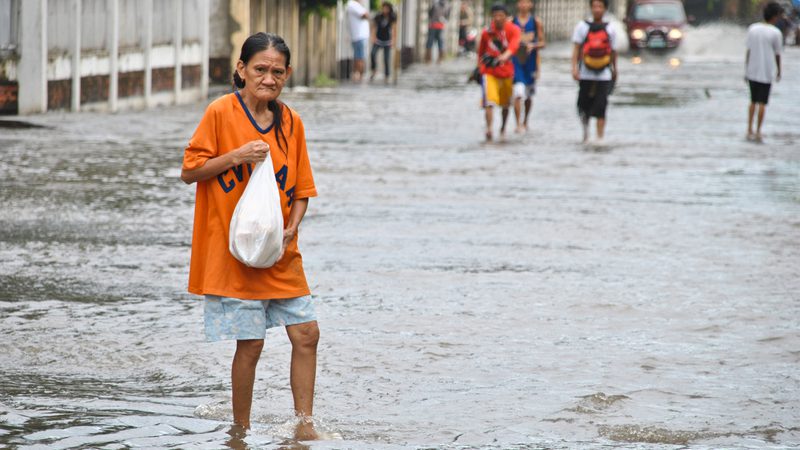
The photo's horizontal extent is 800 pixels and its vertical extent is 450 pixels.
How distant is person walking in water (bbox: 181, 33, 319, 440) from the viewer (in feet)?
18.9

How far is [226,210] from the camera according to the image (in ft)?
18.9

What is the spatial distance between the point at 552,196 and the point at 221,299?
831 cm

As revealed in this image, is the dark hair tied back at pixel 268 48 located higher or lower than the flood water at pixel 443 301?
higher

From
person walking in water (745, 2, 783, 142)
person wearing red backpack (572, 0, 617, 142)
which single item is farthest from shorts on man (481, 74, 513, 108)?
person walking in water (745, 2, 783, 142)

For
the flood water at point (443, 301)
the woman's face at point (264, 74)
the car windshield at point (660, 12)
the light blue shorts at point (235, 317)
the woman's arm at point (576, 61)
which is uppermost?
the car windshield at point (660, 12)

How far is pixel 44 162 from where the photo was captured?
50.1 feet

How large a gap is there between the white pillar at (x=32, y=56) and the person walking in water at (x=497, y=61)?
530 cm

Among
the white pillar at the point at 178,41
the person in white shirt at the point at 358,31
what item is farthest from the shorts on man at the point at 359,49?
the white pillar at the point at 178,41

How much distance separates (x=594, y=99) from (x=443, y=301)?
406 inches

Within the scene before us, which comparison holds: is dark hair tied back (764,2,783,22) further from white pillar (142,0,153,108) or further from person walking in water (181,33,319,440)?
person walking in water (181,33,319,440)

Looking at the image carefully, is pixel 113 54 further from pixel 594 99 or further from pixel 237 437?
pixel 237 437

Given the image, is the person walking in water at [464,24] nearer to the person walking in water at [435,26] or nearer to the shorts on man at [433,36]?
the person walking in water at [435,26]

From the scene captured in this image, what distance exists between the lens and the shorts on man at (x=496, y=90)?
19562 mm

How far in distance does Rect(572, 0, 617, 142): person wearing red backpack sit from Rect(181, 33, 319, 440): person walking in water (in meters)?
13.3
